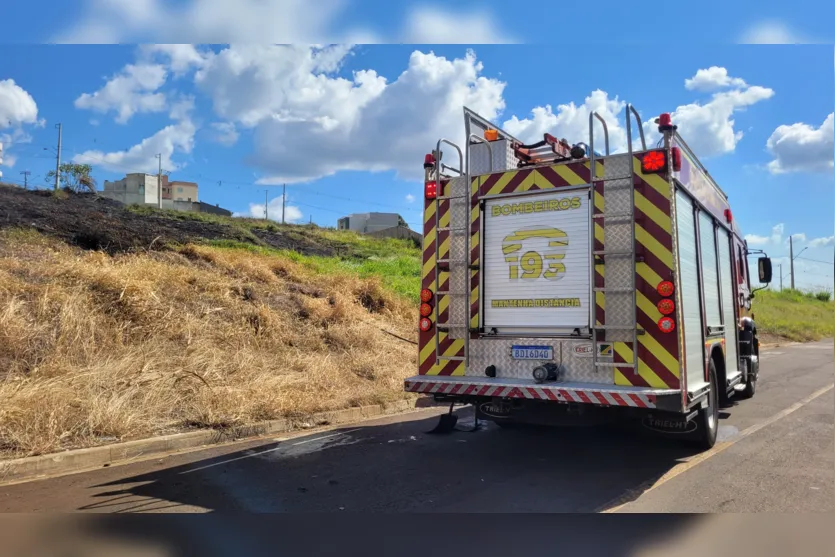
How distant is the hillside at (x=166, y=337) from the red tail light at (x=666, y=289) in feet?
17.7

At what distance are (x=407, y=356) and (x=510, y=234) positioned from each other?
7187 mm

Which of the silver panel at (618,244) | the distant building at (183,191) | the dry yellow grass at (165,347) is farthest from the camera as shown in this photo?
the distant building at (183,191)

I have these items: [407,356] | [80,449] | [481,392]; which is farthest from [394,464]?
[407,356]

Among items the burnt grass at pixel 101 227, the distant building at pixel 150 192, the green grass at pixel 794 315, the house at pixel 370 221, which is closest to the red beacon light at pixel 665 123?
the burnt grass at pixel 101 227

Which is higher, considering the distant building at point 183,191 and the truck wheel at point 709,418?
the distant building at point 183,191

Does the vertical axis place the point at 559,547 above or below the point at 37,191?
below

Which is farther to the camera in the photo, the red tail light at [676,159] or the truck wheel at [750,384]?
the truck wheel at [750,384]

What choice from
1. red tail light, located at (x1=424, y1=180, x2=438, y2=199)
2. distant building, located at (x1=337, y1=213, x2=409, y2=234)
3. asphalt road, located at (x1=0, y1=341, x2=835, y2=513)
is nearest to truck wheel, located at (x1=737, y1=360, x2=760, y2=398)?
asphalt road, located at (x1=0, y1=341, x2=835, y2=513)

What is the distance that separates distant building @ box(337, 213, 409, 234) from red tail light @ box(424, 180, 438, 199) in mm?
62126

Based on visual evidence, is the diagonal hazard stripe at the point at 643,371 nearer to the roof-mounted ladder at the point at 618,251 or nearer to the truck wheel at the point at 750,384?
the roof-mounted ladder at the point at 618,251

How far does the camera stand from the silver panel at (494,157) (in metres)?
7.12

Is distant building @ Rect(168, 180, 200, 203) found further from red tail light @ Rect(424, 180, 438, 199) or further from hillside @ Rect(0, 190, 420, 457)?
red tail light @ Rect(424, 180, 438, 199)

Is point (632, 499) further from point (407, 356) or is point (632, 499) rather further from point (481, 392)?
point (407, 356)

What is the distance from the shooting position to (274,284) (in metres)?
15.1
